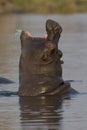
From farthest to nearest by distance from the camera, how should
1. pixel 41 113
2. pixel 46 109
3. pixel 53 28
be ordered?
pixel 53 28 < pixel 46 109 < pixel 41 113

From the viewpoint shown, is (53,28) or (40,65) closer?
(53,28)

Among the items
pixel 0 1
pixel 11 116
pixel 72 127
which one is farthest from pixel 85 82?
pixel 0 1

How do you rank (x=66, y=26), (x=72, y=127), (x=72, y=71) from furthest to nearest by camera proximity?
(x=66, y=26), (x=72, y=71), (x=72, y=127)

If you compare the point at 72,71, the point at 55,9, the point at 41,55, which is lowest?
the point at 55,9

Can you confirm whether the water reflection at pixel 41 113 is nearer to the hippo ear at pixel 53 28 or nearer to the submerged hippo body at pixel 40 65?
the submerged hippo body at pixel 40 65

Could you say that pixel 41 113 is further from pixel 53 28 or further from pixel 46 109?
pixel 53 28

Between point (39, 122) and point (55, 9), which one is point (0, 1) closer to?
point (55, 9)

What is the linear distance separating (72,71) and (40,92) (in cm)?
475

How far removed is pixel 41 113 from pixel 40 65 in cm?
166

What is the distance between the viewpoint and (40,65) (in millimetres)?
13023

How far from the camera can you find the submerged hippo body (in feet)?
42.4

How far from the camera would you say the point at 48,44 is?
12.9m

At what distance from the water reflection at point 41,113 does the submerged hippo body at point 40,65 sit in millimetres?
184

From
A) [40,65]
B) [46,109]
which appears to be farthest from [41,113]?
[40,65]
